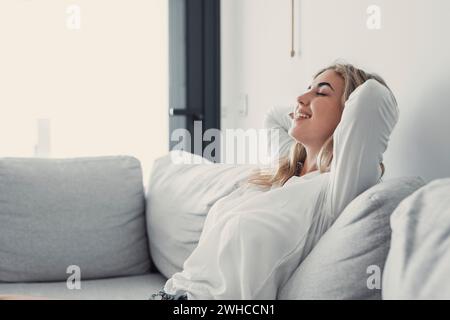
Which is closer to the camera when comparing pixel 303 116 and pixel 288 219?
pixel 288 219

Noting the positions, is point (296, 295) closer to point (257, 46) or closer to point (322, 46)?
point (322, 46)

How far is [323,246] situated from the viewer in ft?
3.96

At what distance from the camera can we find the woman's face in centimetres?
157

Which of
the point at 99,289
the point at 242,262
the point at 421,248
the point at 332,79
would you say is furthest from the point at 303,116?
the point at 99,289

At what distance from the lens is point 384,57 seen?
1.72m

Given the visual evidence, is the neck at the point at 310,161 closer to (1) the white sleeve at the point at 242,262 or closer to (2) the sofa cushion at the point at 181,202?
(2) the sofa cushion at the point at 181,202

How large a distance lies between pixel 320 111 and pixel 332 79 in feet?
0.32

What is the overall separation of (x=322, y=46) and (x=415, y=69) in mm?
622

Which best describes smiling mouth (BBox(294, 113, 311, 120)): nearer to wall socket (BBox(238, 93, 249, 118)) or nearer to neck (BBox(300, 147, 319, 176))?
neck (BBox(300, 147, 319, 176))

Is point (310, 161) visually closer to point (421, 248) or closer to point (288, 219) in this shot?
point (288, 219)

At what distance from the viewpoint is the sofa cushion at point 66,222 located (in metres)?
2.06

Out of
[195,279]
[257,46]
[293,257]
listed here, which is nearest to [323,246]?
[293,257]

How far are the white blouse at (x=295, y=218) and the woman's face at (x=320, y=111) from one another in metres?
0.25

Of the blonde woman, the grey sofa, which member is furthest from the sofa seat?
the blonde woman
